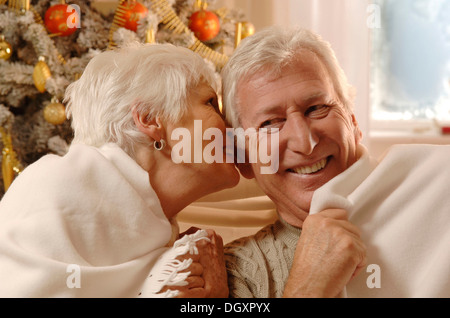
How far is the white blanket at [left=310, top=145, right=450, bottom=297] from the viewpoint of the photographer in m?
1.45

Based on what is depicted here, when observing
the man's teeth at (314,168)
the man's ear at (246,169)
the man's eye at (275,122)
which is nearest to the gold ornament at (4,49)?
the man's ear at (246,169)

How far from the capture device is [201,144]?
5.44ft

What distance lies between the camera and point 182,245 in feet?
4.91

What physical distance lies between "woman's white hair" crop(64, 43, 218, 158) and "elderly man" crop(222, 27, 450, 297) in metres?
0.15

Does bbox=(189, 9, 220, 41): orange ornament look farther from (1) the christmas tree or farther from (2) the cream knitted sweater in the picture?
(2) the cream knitted sweater

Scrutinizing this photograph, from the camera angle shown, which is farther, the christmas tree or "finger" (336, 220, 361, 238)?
the christmas tree

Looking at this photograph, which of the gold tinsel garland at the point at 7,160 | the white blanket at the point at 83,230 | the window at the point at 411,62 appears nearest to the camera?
the white blanket at the point at 83,230

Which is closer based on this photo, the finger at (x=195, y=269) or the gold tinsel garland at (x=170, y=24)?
the finger at (x=195, y=269)

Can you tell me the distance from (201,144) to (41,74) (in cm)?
118

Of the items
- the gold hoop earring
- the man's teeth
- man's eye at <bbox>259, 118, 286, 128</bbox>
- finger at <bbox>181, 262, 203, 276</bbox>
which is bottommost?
finger at <bbox>181, 262, 203, 276</bbox>

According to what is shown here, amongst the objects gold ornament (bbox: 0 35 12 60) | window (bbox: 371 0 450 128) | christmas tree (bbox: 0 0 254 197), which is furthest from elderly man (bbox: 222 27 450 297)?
window (bbox: 371 0 450 128)

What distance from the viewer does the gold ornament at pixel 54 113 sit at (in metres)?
2.58

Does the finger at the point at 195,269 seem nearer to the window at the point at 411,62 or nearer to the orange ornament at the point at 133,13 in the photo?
the orange ornament at the point at 133,13
